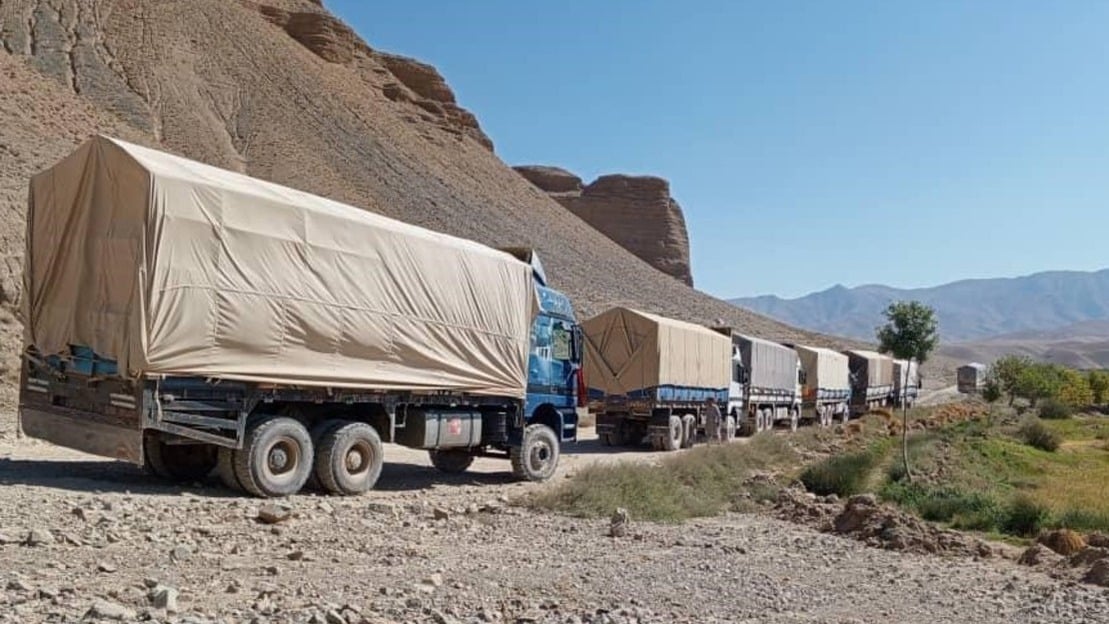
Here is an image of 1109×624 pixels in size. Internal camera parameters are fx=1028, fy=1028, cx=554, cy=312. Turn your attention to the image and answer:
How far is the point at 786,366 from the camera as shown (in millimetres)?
38219

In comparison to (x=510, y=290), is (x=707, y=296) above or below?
above

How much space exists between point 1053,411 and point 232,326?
181 ft

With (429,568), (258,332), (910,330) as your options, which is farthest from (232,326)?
(910,330)

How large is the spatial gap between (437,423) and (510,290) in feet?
8.60

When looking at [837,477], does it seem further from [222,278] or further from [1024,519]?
[222,278]

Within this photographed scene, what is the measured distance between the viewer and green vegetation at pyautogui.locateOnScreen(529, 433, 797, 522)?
1366 cm

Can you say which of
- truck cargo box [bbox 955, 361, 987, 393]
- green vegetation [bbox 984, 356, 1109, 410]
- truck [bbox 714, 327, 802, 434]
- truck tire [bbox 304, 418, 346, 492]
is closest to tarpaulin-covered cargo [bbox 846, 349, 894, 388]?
green vegetation [bbox 984, 356, 1109, 410]

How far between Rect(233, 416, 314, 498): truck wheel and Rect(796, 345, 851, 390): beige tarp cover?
32.7m

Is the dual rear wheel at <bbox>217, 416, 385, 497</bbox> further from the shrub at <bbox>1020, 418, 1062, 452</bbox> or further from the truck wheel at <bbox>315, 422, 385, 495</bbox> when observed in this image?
the shrub at <bbox>1020, 418, 1062, 452</bbox>

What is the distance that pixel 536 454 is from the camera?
17125mm

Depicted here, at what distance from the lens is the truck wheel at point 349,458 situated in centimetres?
1309

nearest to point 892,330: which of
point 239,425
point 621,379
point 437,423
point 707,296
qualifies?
point 621,379

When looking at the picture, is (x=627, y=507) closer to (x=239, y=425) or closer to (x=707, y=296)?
(x=239, y=425)

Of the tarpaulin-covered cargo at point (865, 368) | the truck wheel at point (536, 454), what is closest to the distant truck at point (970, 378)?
the tarpaulin-covered cargo at point (865, 368)
